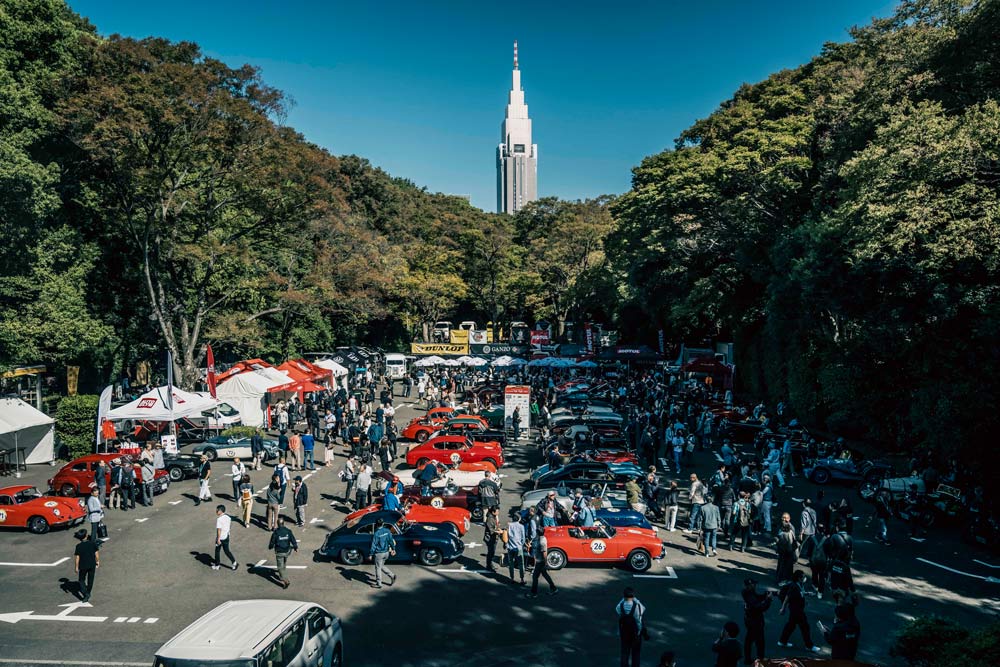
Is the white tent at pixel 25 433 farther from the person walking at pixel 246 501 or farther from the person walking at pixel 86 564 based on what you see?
the person walking at pixel 86 564

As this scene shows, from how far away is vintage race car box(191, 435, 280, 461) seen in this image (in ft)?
82.8

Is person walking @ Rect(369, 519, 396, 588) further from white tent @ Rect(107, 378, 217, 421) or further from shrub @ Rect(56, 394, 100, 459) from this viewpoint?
shrub @ Rect(56, 394, 100, 459)

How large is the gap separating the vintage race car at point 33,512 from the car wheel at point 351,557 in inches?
312

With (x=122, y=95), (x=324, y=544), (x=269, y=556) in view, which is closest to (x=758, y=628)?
(x=324, y=544)

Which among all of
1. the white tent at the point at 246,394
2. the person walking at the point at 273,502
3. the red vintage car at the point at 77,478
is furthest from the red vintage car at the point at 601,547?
the white tent at the point at 246,394

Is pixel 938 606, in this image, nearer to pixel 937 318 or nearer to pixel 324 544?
pixel 937 318

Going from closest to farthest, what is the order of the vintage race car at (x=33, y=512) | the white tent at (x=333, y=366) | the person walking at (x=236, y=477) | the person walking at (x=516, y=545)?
the person walking at (x=516, y=545) < the vintage race car at (x=33, y=512) < the person walking at (x=236, y=477) < the white tent at (x=333, y=366)

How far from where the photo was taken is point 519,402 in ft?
96.6

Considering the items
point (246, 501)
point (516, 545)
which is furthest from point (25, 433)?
point (516, 545)

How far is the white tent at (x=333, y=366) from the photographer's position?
3986 cm

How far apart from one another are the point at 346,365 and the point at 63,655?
110 feet

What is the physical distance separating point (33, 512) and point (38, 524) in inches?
13.4

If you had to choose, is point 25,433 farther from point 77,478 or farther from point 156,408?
point 77,478

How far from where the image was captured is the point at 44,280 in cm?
3000
